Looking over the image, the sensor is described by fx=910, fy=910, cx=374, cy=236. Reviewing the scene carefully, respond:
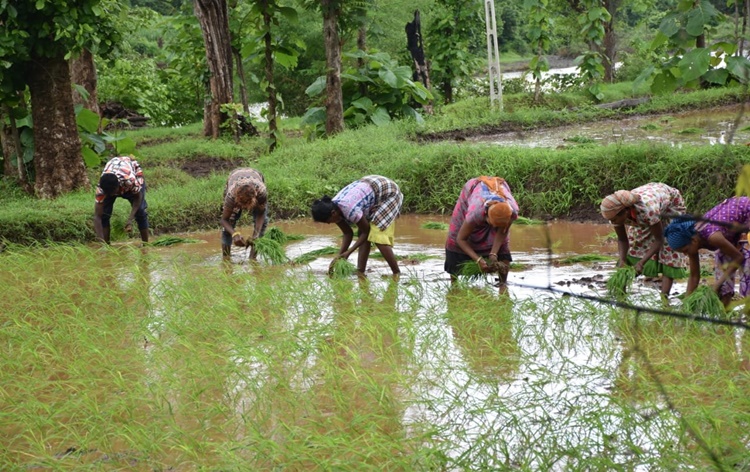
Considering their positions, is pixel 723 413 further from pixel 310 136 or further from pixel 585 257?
pixel 310 136

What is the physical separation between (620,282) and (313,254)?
323 centimetres

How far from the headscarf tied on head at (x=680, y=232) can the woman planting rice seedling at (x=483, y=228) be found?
1.27m

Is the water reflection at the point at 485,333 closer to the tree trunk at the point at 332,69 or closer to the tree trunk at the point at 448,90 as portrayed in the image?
the tree trunk at the point at 332,69

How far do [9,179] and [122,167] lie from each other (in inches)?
160

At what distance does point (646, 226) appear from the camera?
6246 mm

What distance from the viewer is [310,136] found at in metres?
15.1

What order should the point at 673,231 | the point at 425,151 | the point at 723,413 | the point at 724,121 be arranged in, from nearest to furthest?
the point at 723,413
the point at 673,231
the point at 425,151
the point at 724,121

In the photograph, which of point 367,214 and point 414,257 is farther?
point 414,257

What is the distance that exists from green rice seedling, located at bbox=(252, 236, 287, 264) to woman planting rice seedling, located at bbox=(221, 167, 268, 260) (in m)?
0.07

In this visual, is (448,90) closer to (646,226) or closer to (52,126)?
(52,126)

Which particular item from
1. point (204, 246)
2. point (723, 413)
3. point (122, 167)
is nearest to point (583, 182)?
point (204, 246)

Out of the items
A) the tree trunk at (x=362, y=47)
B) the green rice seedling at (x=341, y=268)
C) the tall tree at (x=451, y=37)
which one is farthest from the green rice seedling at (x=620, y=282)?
the tall tree at (x=451, y=37)

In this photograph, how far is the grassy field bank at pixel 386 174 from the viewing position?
366 inches

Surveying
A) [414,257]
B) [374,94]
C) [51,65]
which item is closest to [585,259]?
[414,257]
